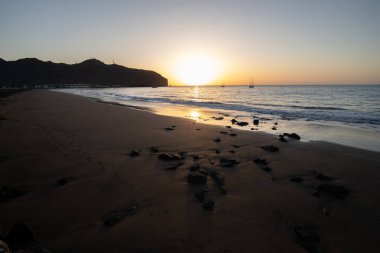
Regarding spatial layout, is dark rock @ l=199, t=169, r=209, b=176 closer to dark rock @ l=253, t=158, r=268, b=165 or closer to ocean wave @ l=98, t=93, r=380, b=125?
dark rock @ l=253, t=158, r=268, b=165

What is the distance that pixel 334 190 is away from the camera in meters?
6.17

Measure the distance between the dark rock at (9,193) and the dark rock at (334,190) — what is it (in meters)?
6.39

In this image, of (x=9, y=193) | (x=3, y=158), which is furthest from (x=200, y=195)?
(x=3, y=158)

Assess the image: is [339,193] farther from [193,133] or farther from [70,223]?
[193,133]

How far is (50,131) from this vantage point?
12.4 metres

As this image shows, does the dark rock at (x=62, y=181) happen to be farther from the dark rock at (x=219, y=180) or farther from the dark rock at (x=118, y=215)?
the dark rock at (x=219, y=180)

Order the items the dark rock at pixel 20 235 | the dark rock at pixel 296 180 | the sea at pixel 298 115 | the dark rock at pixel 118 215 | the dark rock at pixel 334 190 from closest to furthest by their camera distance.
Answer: the dark rock at pixel 20 235 < the dark rock at pixel 118 215 < the dark rock at pixel 334 190 < the dark rock at pixel 296 180 < the sea at pixel 298 115

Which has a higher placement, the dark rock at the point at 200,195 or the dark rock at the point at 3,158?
the dark rock at the point at 3,158

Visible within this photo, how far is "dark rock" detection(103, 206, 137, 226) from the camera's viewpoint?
459cm

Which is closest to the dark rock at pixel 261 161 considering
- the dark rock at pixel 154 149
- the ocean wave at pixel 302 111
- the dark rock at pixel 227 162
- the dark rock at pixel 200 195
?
the dark rock at pixel 227 162

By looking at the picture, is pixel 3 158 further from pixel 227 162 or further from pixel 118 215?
pixel 227 162

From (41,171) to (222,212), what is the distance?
466cm

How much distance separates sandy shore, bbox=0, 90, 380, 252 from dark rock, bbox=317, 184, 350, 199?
0.02 metres

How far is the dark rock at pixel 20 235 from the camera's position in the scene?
3.89 m
